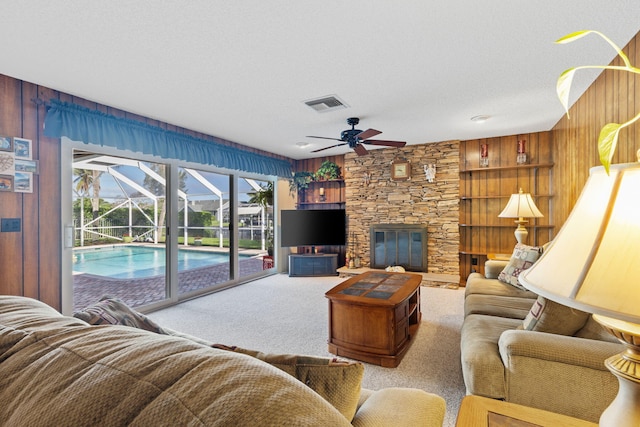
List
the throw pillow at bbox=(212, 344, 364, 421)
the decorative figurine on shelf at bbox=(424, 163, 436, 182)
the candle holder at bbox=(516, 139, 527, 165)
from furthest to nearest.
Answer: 1. the decorative figurine on shelf at bbox=(424, 163, 436, 182)
2. the candle holder at bbox=(516, 139, 527, 165)
3. the throw pillow at bbox=(212, 344, 364, 421)

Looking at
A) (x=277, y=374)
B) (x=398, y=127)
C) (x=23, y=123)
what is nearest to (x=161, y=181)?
(x=23, y=123)

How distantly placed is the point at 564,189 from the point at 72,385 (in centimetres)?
485

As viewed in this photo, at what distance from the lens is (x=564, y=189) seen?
3.89 metres

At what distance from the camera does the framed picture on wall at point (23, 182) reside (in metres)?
2.77

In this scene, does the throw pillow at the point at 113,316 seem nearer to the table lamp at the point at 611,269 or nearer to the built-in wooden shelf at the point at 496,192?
the table lamp at the point at 611,269

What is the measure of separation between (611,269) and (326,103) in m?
3.08

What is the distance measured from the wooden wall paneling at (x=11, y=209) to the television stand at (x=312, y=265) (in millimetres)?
3862

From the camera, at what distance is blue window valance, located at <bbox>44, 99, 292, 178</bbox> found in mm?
3004

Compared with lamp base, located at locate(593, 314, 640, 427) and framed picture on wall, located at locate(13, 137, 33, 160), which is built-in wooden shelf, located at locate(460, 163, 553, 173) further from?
framed picture on wall, located at locate(13, 137, 33, 160)

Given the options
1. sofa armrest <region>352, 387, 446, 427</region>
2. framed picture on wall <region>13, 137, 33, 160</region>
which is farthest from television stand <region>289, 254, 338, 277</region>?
sofa armrest <region>352, 387, 446, 427</region>

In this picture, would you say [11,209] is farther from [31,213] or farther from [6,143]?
[6,143]

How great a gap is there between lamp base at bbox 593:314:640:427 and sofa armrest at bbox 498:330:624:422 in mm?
930

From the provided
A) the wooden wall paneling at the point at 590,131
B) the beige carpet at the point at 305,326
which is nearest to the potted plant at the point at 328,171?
the beige carpet at the point at 305,326

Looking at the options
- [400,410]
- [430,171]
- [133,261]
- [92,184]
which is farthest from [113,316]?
[133,261]
